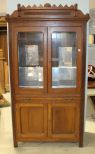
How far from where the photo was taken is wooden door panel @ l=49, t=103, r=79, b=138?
2.86 m

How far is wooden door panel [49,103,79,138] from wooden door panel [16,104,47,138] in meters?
0.09

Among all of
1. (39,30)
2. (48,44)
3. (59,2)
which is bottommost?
(48,44)

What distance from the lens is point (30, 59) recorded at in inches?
114

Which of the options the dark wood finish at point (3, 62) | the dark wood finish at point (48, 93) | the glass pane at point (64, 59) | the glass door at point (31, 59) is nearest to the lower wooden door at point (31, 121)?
the dark wood finish at point (48, 93)

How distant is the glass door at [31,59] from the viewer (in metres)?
2.72

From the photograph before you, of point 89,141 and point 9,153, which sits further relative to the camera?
point 89,141

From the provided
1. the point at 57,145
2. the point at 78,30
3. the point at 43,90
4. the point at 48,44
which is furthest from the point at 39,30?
the point at 57,145

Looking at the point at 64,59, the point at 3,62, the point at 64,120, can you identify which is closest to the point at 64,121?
the point at 64,120

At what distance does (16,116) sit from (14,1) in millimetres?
1474

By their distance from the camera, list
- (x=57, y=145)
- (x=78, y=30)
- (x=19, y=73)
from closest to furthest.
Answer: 1. (x=78, y=30)
2. (x=19, y=73)
3. (x=57, y=145)

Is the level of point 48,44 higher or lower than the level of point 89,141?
higher

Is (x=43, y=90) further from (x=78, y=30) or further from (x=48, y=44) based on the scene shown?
(x=78, y=30)

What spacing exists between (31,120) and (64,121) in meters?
0.43

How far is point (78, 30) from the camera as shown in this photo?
8.73 ft
